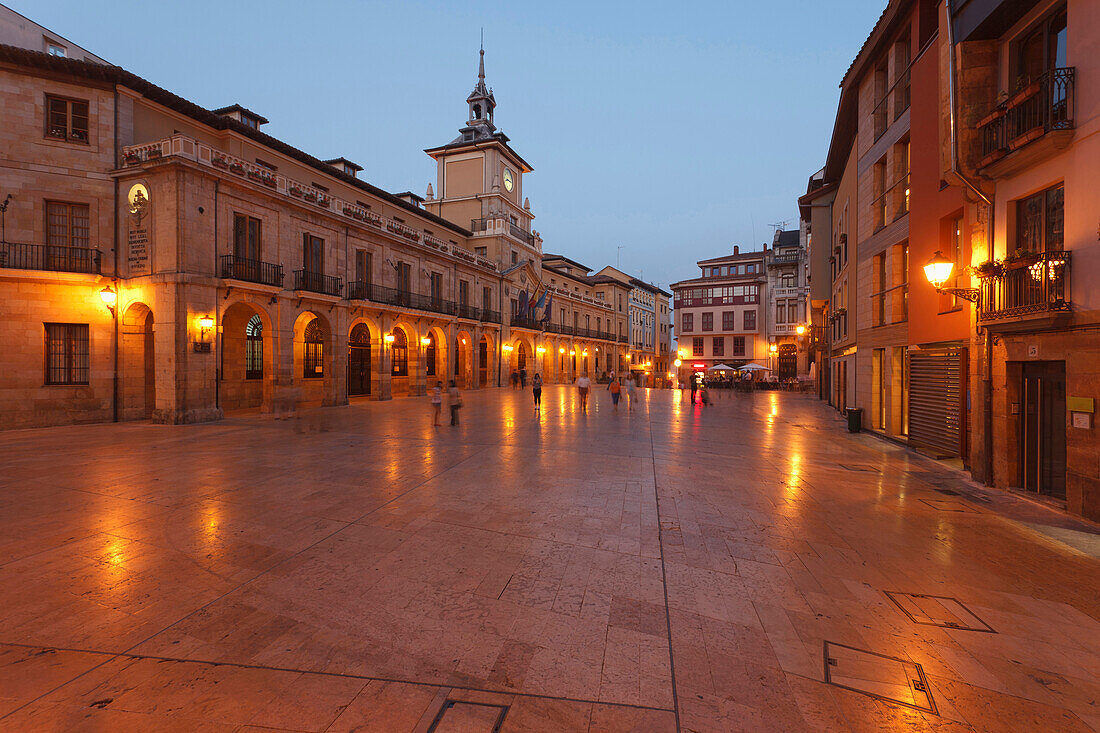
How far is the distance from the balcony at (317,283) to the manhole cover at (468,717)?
21.9 meters

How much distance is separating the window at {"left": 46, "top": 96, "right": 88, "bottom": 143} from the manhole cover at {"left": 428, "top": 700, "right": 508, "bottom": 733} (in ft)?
73.6

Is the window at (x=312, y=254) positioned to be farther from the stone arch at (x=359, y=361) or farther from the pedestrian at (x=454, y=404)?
the pedestrian at (x=454, y=404)

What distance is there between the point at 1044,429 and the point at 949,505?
89.8 inches

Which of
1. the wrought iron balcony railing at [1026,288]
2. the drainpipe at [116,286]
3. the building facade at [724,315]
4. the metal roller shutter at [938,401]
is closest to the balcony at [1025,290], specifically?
the wrought iron balcony railing at [1026,288]

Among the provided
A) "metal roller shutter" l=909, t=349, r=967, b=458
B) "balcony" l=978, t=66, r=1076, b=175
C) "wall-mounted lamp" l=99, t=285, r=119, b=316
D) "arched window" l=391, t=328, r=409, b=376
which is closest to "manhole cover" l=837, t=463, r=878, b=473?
"metal roller shutter" l=909, t=349, r=967, b=458

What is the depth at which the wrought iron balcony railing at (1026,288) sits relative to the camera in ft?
23.4

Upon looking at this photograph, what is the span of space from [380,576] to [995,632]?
533 centimetres

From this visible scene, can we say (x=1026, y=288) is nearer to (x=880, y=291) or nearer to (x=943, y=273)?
(x=943, y=273)

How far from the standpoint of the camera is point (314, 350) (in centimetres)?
2575

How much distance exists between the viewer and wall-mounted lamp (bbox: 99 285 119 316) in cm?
1645

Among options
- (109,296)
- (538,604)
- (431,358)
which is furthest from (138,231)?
(538,604)

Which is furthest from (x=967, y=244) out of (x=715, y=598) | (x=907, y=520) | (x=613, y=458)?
(x=715, y=598)

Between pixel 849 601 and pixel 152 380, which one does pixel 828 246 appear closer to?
pixel 849 601

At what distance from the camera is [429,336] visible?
30.9 m
